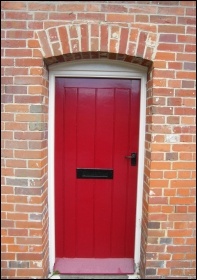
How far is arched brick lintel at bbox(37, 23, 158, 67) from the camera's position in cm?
223

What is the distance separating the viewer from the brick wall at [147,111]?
2240 millimetres

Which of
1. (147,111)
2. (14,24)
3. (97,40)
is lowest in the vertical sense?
(147,111)

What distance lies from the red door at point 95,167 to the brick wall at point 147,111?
0.25m

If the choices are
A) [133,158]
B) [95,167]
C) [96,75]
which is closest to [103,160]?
[95,167]

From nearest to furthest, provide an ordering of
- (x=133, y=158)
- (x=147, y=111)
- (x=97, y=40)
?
(x=97, y=40)
(x=147, y=111)
(x=133, y=158)

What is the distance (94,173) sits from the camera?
2695mm

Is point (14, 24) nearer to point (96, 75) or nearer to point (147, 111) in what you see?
point (96, 75)

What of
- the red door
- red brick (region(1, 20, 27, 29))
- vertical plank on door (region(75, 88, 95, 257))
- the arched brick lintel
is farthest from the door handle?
red brick (region(1, 20, 27, 29))

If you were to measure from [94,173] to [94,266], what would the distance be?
44.2 inches

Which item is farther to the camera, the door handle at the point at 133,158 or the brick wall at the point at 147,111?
the door handle at the point at 133,158

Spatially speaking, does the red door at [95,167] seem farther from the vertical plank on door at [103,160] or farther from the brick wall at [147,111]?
the brick wall at [147,111]

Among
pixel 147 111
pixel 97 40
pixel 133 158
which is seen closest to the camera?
pixel 97 40

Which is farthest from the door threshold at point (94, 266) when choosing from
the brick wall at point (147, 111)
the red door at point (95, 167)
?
the brick wall at point (147, 111)

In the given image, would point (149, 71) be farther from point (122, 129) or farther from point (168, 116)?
point (122, 129)
